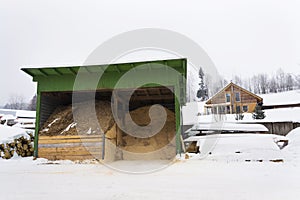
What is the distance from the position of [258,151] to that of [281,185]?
8.58 feet

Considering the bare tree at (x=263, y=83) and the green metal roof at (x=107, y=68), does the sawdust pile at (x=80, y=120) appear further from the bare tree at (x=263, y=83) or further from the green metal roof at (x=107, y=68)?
the bare tree at (x=263, y=83)

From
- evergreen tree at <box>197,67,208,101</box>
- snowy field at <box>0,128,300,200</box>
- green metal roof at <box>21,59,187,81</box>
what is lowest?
snowy field at <box>0,128,300,200</box>

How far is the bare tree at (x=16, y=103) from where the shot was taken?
47.9 meters

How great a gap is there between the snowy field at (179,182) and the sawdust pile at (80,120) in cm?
98

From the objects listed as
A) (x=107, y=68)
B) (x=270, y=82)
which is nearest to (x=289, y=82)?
(x=270, y=82)

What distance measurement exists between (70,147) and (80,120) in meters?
0.93

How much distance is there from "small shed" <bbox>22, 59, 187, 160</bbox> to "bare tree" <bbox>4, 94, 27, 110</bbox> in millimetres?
47442

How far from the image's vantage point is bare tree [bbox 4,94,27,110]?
157ft

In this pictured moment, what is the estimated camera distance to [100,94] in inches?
258

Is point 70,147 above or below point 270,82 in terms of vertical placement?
below

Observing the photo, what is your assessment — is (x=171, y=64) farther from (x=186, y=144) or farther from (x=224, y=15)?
(x=224, y=15)

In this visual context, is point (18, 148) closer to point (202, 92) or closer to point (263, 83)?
point (202, 92)

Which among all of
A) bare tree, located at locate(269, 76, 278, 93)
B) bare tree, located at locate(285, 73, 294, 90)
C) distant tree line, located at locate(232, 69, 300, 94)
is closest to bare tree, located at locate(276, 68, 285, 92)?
distant tree line, located at locate(232, 69, 300, 94)

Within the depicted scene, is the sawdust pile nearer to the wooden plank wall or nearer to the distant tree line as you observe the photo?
the wooden plank wall
